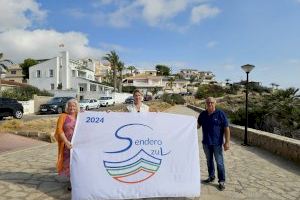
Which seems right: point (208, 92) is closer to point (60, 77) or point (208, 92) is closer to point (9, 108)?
point (60, 77)

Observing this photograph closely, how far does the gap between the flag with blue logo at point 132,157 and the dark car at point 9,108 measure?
21.9m

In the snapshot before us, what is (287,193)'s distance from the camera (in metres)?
7.07

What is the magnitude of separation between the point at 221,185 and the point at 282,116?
1390 cm

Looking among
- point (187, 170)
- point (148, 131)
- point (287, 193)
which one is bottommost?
point (287, 193)

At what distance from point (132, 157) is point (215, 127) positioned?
1.80 metres

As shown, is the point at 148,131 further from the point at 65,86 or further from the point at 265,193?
the point at 65,86

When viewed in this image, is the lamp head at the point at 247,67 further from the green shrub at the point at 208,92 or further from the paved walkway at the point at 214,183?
the green shrub at the point at 208,92

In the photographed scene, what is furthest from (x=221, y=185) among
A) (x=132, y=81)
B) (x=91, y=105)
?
(x=132, y=81)

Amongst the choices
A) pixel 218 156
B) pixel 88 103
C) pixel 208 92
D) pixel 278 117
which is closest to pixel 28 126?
pixel 218 156

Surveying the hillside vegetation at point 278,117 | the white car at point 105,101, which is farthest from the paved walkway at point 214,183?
the white car at point 105,101

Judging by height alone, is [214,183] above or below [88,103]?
below

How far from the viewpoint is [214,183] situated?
7.51 metres

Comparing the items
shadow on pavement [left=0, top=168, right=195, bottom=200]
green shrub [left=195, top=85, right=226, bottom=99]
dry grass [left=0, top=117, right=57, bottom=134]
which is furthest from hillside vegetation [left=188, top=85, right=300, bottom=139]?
green shrub [left=195, top=85, right=226, bottom=99]

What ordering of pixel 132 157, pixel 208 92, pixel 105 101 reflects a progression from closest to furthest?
pixel 132 157 → pixel 105 101 → pixel 208 92
